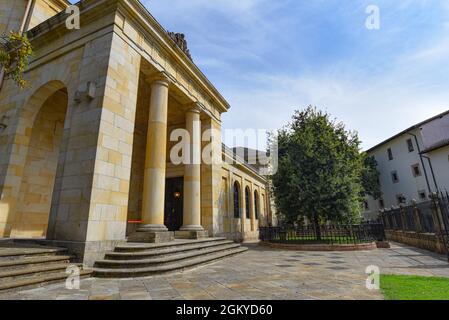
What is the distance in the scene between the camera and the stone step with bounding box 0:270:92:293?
411 cm

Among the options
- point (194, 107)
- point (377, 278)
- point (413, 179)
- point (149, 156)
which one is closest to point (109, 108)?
point (149, 156)

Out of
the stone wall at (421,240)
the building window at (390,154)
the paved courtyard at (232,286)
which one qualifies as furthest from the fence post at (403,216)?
the building window at (390,154)

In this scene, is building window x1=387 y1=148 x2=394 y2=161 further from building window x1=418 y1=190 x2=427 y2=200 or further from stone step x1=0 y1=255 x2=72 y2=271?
stone step x1=0 y1=255 x2=72 y2=271

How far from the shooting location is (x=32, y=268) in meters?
4.87

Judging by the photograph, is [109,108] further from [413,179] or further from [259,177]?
[413,179]

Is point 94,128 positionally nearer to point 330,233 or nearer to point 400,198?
point 330,233

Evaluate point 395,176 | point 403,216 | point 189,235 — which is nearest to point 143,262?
point 189,235

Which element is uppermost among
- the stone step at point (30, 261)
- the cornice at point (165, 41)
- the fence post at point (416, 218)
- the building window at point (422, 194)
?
the cornice at point (165, 41)

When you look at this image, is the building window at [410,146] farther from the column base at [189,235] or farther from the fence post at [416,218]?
the column base at [189,235]

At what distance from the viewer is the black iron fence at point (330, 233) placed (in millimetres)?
13789

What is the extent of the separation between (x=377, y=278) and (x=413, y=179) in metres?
28.8

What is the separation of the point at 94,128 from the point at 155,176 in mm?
2919

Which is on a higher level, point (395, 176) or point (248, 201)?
point (395, 176)

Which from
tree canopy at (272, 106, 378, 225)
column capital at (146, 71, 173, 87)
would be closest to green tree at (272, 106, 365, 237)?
tree canopy at (272, 106, 378, 225)
